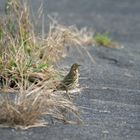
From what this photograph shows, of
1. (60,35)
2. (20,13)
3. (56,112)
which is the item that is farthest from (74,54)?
(56,112)

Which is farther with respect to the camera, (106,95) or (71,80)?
(106,95)

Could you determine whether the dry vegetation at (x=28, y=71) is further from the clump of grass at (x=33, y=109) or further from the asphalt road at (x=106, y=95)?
the asphalt road at (x=106, y=95)

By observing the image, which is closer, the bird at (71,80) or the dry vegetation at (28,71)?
the dry vegetation at (28,71)

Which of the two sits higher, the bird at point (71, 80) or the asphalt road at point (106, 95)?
the bird at point (71, 80)

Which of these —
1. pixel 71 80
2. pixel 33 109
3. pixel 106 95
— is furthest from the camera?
pixel 106 95

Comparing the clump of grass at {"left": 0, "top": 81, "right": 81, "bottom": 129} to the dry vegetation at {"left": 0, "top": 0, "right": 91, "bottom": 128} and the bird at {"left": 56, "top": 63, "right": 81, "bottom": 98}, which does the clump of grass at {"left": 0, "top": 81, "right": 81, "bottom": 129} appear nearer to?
the dry vegetation at {"left": 0, "top": 0, "right": 91, "bottom": 128}

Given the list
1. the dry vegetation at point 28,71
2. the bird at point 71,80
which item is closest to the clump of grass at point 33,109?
the dry vegetation at point 28,71

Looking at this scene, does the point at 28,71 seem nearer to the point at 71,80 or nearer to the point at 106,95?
the point at 71,80

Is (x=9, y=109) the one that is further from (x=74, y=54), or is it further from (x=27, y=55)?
(x=74, y=54)

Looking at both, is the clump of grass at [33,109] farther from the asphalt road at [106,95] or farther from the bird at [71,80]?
the bird at [71,80]

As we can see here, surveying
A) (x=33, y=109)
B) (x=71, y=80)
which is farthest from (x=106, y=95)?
(x=33, y=109)

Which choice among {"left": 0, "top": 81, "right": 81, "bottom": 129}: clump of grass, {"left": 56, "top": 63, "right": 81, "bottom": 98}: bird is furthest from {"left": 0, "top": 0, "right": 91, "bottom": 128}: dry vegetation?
{"left": 56, "top": 63, "right": 81, "bottom": 98}: bird

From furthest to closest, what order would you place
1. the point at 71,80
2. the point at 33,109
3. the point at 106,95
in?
the point at 106,95 < the point at 71,80 < the point at 33,109

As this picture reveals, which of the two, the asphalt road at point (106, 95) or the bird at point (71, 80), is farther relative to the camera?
the bird at point (71, 80)
